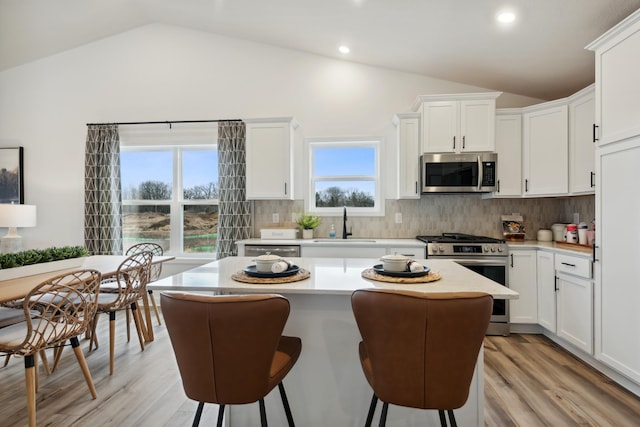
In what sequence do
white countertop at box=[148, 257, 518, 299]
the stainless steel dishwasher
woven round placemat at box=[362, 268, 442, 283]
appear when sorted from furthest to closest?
the stainless steel dishwasher < woven round placemat at box=[362, 268, 442, 283] < white countertop at box=[148, 257, 518, 299]

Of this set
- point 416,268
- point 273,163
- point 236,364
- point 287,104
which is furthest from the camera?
point 287,104

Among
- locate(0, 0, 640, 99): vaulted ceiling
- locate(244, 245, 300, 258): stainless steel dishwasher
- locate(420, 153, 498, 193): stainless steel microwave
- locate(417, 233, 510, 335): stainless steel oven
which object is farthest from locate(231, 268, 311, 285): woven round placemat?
locate(0, 0, 640, 99): vaulted ceiling

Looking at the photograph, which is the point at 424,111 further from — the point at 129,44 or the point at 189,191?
the point at 129,44

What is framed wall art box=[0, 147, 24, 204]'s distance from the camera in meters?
4.48

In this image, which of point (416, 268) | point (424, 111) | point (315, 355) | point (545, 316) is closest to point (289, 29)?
point (424, 111)

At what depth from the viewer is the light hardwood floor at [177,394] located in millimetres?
1942

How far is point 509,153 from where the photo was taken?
356 centimetres

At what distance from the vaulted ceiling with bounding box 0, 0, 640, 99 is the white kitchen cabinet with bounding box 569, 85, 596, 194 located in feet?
1.18

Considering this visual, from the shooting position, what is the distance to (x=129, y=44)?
14.4 feet

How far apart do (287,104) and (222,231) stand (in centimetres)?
181

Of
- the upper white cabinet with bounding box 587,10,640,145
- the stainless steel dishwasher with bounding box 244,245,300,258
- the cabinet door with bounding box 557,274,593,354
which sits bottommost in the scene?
the cabinet door with bounding box 557,274,593,354

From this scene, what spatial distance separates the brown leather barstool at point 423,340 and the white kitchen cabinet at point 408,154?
2702mm

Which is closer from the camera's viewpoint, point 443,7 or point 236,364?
point 236,364

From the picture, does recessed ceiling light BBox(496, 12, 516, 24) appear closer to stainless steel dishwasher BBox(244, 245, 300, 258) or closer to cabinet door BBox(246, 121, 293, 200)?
cabinet door BBox(246, 121, 293, 200)
